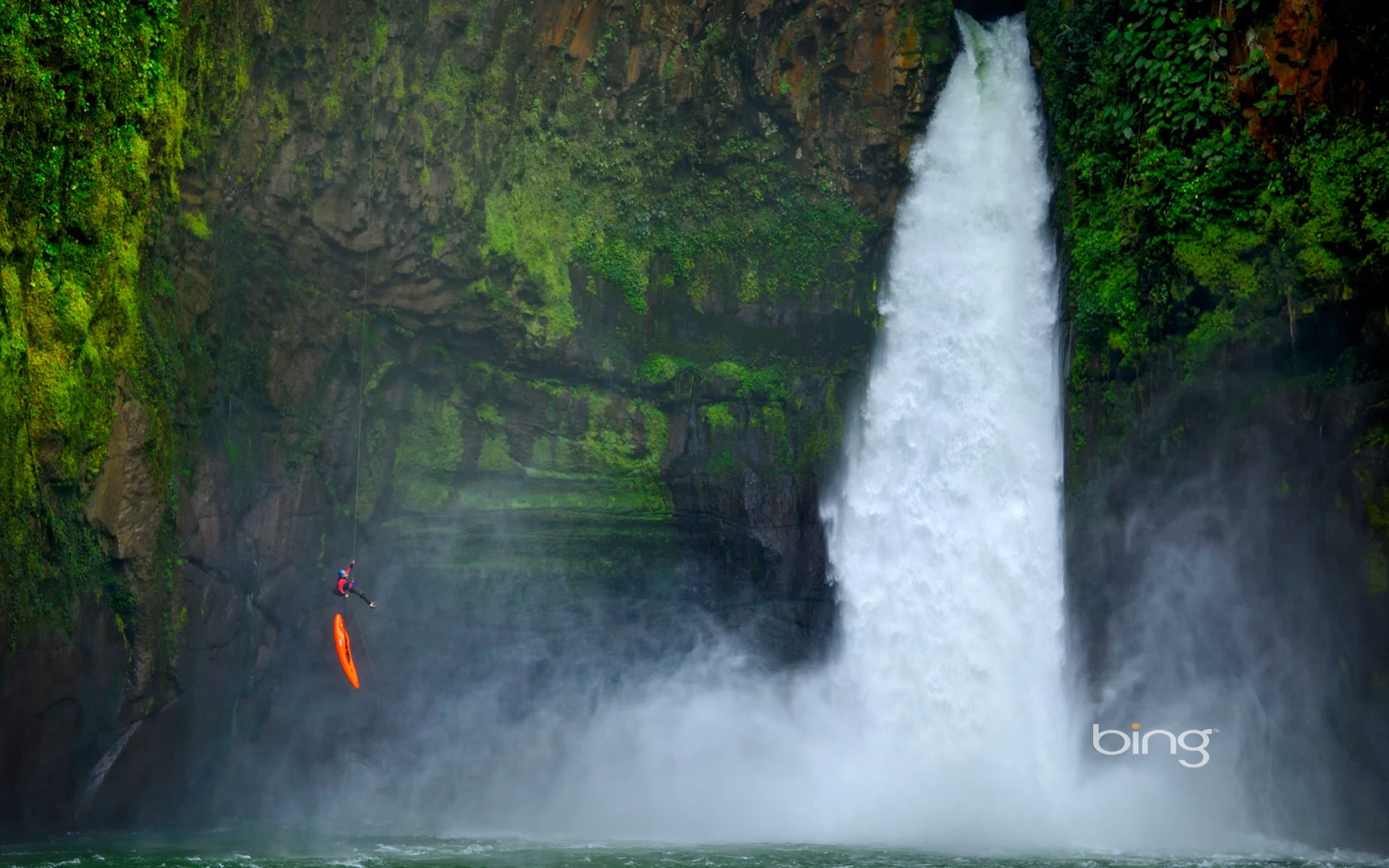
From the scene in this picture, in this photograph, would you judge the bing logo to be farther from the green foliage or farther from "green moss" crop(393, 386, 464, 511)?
"green moss" crop(393, 386, 464, 511)

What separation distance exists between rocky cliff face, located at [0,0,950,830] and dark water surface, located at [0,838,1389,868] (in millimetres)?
2834

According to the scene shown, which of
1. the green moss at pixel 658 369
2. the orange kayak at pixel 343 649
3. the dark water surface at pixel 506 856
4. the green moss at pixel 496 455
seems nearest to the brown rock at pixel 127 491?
the orange kayak at pixel 343 649

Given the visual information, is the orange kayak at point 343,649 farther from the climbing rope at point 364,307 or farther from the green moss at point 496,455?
the green moss at point 496,455

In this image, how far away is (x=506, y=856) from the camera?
17531 millimetres

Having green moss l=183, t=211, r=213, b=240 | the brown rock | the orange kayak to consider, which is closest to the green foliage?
the orange kayak

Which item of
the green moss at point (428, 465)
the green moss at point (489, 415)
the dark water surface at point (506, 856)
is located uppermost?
the green moss at point (489, 415)

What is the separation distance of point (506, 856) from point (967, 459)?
1056 cm

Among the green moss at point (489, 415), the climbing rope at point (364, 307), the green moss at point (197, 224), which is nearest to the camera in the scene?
the green moss at point (197, 224)

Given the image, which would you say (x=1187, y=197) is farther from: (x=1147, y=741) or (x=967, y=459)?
(x=1147, y=741)

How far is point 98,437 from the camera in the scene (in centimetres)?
1777

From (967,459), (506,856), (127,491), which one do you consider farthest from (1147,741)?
(127,491)

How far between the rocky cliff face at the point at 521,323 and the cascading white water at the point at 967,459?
0.84 meters

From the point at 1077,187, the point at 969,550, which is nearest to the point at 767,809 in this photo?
the point at 969,550

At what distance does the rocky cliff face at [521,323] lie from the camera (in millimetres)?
21250
